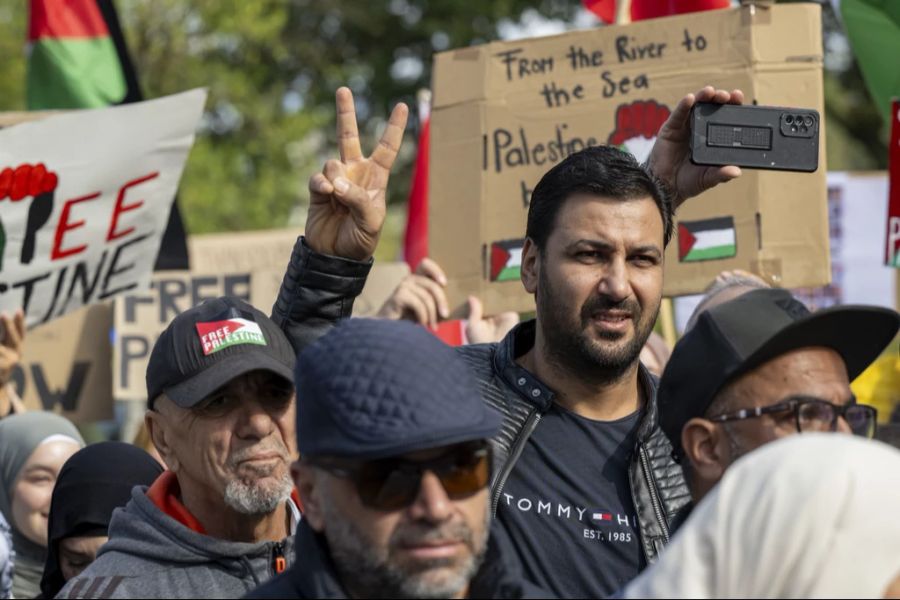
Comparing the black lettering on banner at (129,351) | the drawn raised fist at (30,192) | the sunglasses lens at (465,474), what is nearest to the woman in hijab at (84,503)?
A: the drawn raised fist at (30,192)

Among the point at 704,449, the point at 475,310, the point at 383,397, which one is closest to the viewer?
the point at 383,397

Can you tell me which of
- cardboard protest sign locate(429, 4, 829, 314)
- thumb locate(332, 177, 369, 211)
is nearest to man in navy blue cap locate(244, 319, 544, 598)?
thumb locate(332, 177, 369, 211)

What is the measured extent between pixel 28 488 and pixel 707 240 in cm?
234

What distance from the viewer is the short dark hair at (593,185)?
348 centimetres

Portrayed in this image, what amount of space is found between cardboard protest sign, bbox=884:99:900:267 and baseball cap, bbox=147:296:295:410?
2.60 meters

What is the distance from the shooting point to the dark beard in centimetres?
338

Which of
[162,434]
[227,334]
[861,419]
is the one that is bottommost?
[162,434]

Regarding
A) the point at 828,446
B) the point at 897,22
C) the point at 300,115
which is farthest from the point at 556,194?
the point at 300,115

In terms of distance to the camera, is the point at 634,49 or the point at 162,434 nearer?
the point at 162,434

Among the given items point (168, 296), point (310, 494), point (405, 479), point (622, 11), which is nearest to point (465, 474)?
point (405, 479)

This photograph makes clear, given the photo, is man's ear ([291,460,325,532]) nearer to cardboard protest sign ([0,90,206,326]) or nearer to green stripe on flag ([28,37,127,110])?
cardboard protest sign ([0,90,206,326])

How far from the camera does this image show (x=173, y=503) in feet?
10.7

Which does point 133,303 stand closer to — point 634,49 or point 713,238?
point 634,49

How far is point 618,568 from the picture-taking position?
10.4ft
